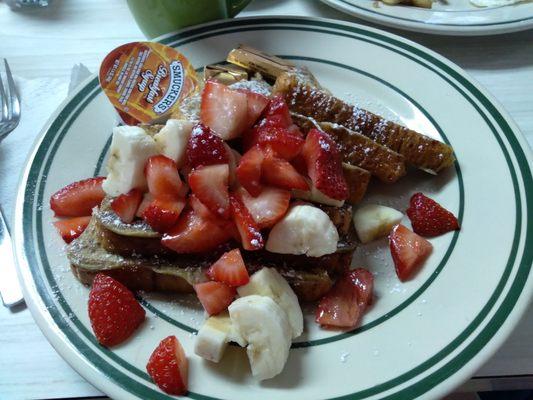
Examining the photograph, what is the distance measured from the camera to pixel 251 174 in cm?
122

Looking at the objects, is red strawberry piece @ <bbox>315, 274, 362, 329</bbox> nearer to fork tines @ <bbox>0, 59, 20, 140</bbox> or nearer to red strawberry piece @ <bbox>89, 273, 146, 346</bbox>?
red strawberry piece @ <bbox>89, 273, 146, 346</bbox>

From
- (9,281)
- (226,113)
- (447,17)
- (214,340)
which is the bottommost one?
(9,281)

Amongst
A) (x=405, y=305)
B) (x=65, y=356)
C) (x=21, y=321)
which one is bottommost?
(x=21, y=321)

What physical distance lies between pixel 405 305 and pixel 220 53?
1.04 metres

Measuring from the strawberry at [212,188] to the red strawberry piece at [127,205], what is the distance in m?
0.15

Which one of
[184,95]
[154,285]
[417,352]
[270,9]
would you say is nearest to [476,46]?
[270,9]

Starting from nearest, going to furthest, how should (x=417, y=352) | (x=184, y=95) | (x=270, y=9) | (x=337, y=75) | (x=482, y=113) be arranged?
(x=417, y=352) < (x=482, y=113) < (x=184, y=95) < (x=337, y=75) < (x=270, y=9)

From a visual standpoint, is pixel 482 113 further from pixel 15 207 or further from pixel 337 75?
pixel 15 207

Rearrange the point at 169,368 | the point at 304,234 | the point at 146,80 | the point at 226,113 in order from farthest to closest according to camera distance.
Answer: the point at 146,80
the point at 226,113
the point at 304,234
the point at 169,368

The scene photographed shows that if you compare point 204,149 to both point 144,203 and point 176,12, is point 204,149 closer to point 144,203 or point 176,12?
point 144,203

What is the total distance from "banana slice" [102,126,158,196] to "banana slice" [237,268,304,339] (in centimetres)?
36

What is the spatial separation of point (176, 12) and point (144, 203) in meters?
0.87

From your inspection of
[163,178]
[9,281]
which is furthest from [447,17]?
[9,281]

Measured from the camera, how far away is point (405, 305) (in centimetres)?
119
